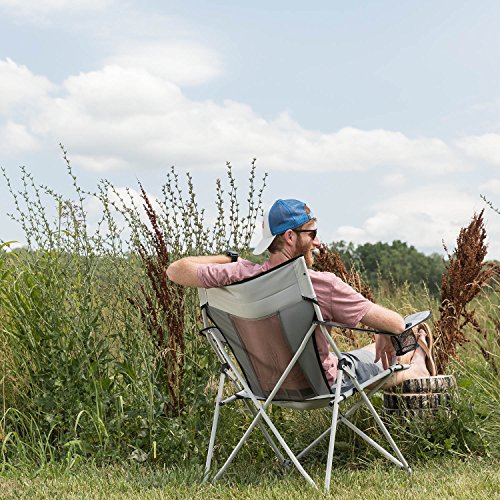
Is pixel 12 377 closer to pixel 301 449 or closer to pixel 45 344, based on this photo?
pixel 45 344

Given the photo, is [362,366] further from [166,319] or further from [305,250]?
[166,319]

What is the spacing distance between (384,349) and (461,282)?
112 centimetres

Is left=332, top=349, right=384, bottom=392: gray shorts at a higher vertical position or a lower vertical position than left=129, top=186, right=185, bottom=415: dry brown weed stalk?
lower

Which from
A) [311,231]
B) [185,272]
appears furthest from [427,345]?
[185,272]

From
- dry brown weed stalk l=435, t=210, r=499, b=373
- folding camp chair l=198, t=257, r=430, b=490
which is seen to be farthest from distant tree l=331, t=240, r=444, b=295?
folding camp chair l=198, t=257, r=430, b=490

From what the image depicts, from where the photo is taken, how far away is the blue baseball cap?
3.59 metres

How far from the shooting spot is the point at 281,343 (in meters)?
3.62

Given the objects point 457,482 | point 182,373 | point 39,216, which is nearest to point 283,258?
point 182,373

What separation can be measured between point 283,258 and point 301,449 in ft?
4.57

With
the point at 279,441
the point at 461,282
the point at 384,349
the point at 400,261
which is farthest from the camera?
the point at 400,261

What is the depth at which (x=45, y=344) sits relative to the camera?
459 cm

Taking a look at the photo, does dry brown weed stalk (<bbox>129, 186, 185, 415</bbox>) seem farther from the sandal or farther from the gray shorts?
the sandal

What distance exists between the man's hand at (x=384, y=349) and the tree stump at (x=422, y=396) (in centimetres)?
34

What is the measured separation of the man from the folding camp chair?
8 cm
